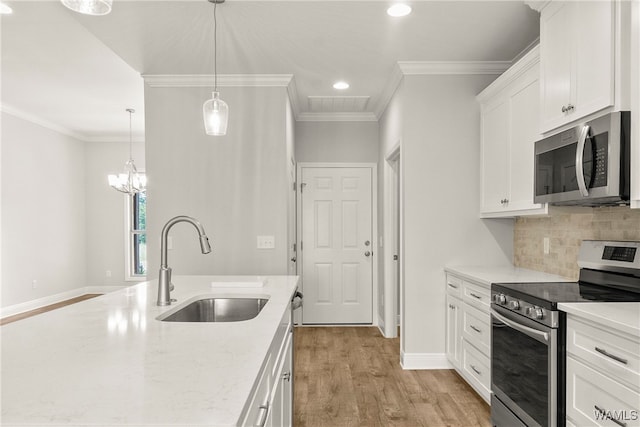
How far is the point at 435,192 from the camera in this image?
11.8 ft

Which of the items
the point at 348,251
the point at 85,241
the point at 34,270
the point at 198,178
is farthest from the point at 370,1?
the point at 85,241

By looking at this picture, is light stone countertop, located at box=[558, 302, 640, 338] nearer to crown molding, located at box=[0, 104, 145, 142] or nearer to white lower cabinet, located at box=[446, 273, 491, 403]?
white lower cabinet, located at box=[446, 273, 491, 403]

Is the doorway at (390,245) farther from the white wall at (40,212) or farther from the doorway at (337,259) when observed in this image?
the white wall at (40,212)

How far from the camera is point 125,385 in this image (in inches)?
35.9

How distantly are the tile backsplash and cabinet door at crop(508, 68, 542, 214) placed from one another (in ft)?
0.83

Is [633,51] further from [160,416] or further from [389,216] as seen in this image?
[389,216]

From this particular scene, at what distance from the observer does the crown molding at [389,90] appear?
3711 mm

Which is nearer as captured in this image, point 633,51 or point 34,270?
point 633,51

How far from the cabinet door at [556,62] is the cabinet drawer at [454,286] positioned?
130 centimetres

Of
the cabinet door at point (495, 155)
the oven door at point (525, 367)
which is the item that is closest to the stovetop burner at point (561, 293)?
the oven door at point (525, 367)

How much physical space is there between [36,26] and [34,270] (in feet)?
13.7

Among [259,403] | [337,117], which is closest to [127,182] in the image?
[337,117]

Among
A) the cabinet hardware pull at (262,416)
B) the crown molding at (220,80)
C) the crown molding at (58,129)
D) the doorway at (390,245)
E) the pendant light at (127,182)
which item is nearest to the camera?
the cabinet hardware pull at (262,416)

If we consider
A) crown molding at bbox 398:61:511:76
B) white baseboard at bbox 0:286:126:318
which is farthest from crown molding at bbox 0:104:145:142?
crown molding at bbox 398:61:511:76
